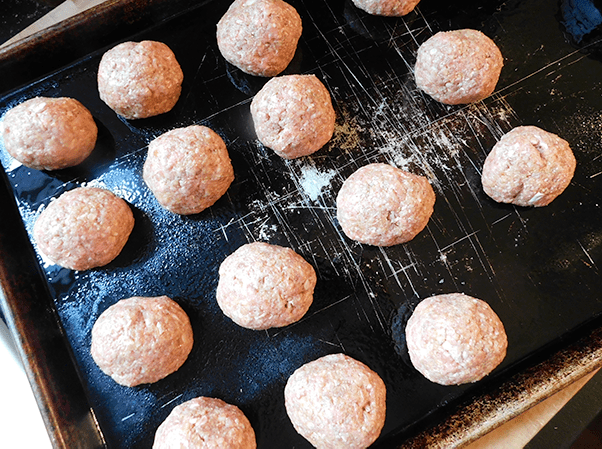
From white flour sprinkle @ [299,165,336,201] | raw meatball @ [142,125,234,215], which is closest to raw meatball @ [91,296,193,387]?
raw meatball @ [142,125,234,215]

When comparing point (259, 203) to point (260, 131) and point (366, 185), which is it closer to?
point (260, 131)

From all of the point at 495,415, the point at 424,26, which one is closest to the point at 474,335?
the point at 495,415

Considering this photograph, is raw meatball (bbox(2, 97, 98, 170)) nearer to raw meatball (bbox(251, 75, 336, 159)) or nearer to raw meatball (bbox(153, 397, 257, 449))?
raw meatball (bbox(251, 75, 336, 159))

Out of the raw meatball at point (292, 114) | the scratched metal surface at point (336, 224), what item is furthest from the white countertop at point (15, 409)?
the raw meatball at point (292, 114)

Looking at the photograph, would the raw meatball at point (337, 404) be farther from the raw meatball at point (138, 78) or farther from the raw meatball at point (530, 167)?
the raw meatball at point (138, 78)

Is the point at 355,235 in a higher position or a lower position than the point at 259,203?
lower

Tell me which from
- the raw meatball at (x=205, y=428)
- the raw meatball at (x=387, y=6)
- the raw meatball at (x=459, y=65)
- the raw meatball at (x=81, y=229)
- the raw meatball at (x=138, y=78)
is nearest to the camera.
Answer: the raw meatball at (x=205, y=428)
